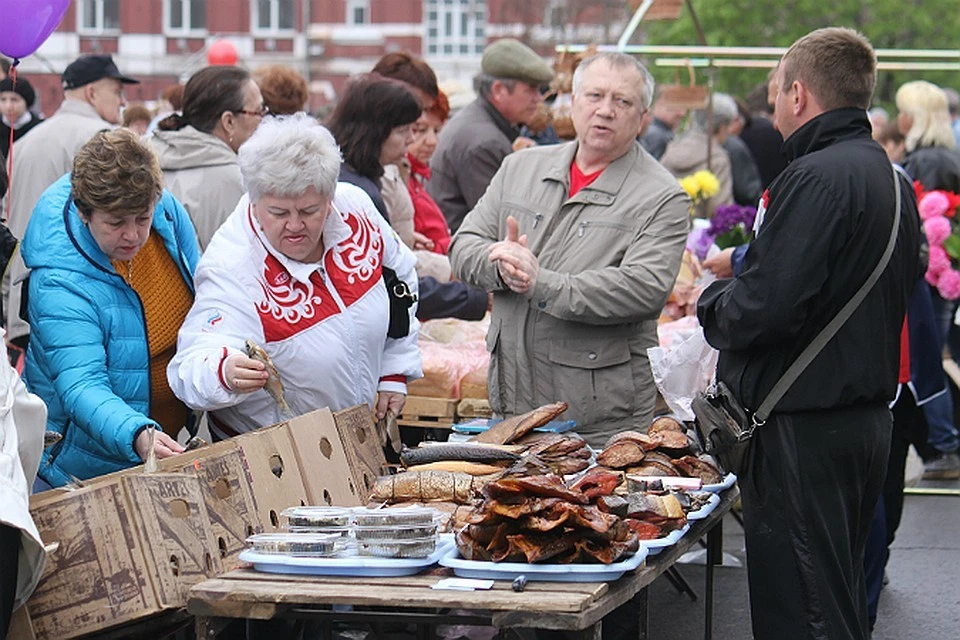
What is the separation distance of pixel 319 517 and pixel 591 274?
1.67 meters

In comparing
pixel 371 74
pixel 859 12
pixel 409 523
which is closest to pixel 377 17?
pixel 859 12

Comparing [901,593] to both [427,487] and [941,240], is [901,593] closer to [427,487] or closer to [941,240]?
[941,240]

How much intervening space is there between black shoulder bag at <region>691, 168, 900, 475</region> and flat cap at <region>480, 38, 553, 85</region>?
11.9 feet

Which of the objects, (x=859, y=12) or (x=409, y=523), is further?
(x=859, y=12)

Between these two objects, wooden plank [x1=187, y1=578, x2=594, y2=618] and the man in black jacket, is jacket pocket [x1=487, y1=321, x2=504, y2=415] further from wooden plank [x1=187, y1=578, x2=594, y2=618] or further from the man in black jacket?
wooden plank [x1=187, y1=578, x2=594, y2=618]

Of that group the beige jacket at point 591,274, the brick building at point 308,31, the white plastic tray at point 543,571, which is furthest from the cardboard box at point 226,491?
the brick building at point 308,31

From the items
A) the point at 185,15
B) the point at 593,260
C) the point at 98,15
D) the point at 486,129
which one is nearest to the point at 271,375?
the point at 593,260

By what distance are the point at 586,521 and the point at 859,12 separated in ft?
116

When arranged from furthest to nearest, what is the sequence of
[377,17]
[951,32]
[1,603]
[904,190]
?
[377,17], [951,32], [904,190], [1,603]

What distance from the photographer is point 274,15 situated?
4956cm

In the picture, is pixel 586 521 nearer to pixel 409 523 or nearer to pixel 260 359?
pixel 409 523

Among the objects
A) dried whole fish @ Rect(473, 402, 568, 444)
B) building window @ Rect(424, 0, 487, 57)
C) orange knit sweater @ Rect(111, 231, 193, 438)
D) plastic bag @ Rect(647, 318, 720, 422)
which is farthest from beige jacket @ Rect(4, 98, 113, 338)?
building window @ Rect(424, 0, 487, 57)

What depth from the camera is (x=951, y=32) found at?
3538 cm

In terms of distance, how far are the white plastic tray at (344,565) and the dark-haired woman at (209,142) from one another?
265cm
